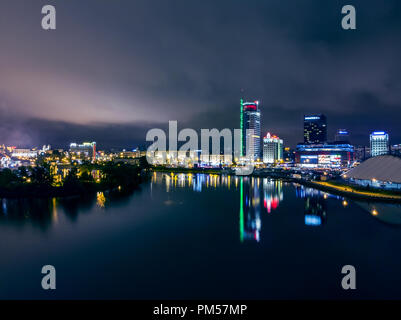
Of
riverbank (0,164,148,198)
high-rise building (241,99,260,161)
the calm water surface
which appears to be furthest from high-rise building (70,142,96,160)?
the calm water surface

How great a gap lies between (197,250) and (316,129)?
86.6 m

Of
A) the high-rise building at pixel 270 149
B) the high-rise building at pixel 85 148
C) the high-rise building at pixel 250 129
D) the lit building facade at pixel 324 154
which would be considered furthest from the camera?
the high-rise building at pixel 85 148

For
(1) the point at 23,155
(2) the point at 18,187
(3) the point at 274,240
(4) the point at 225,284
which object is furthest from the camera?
(1) the point at 23,155

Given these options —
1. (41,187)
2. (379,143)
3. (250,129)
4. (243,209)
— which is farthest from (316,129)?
(41,187)

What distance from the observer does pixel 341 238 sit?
28.4 feet

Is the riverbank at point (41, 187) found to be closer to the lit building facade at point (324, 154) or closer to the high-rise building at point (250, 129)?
the lit building facade at point (324, 154)

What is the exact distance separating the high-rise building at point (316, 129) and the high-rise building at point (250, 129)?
63.2 ft

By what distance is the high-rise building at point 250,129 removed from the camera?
76875mm

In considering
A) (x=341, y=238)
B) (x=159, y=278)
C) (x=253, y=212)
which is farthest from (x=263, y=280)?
(x=253, y=212)

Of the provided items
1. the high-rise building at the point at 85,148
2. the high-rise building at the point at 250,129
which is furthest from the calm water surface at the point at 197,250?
the high-rise building at the point at 85,148

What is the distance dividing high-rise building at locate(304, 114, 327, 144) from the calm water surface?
249 ft

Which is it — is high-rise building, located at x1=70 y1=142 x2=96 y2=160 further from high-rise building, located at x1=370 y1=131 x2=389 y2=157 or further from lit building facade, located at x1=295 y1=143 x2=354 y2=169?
high-rise building, located at x1=370 y1=131 x2=389 y2=157
